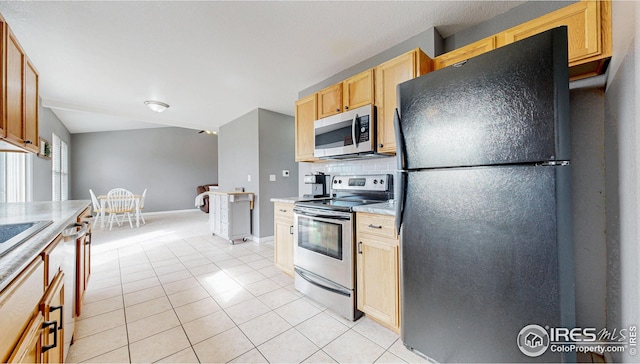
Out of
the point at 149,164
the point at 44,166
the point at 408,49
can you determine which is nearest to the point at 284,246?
the point at 408,49

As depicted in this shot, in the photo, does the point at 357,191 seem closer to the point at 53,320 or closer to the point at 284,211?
the point at 284,211

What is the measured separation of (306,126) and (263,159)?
1.59 meters

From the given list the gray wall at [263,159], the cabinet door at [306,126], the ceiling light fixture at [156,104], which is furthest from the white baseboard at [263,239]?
the ceiling light fixture at [156,104]

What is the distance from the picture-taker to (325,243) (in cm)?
202

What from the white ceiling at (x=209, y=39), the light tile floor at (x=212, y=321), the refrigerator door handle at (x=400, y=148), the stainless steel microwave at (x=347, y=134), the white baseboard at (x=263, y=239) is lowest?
the light tile floor at (x=212, y=321)

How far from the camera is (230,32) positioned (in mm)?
2080

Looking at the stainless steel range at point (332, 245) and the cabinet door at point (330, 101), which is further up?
the cabinet door at point (330, 101)

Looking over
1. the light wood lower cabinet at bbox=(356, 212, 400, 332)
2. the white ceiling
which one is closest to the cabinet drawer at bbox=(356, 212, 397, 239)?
the light wood lower cabinet at bbox=(356, 212, 400, 332)

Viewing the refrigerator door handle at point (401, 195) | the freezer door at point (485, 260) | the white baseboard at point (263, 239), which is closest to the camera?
the freezer door at point (485, 260)

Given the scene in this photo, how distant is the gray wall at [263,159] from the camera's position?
4.16 meters

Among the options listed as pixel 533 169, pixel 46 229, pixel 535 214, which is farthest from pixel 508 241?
pixel 46 229

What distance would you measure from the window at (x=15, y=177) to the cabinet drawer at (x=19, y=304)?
3344 mm

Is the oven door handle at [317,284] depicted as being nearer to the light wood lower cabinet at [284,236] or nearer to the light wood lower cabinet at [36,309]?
the light wood lower cabinet at [284,236]

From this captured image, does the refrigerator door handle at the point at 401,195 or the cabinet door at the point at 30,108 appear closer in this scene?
the refrigerator door handle at the point at 401,195
